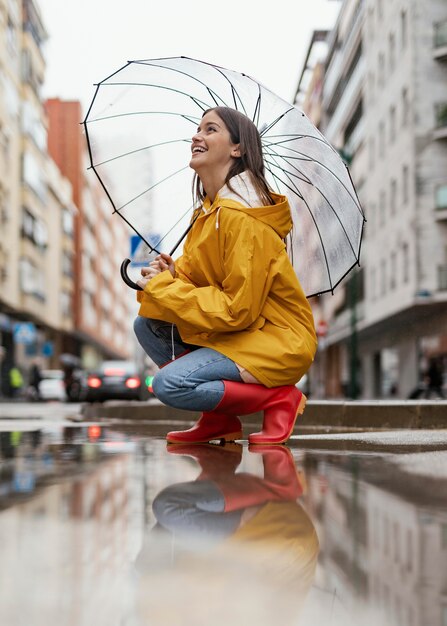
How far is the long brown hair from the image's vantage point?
17.3 ft

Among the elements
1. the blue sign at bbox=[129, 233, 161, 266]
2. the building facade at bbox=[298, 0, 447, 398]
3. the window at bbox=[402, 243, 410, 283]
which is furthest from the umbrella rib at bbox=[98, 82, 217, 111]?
the window at bbox=[402, 243, 410, 283]

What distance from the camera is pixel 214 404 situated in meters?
5.00

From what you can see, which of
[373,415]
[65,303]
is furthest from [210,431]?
[65,303]

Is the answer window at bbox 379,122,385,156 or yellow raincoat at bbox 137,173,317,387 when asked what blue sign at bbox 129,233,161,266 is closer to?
yellow raincoat at bbox 137,173,317,387

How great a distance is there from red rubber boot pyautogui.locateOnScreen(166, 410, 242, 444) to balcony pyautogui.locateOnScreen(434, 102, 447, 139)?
34.0m

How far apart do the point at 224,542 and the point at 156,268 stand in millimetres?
2680

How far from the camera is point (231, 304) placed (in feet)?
15.6

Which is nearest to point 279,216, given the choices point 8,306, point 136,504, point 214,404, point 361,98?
point 214,404

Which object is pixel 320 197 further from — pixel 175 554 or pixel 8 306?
pixel 8 306

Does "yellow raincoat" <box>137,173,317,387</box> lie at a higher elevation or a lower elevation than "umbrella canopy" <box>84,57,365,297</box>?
lower

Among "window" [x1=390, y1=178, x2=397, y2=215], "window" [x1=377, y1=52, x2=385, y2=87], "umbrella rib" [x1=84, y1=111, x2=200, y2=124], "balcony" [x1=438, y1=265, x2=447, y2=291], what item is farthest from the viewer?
"window" [x1=377, y1=52, x2=385, y2=87]

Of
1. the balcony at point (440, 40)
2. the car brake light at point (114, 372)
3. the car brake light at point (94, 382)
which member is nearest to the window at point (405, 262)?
the balcony at point (440, 40)

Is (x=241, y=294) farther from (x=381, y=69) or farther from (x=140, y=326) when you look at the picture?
(x=381, y=69)

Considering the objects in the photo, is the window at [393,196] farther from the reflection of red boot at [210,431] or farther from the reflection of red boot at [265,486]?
the reflection of red boot at [265,486]
